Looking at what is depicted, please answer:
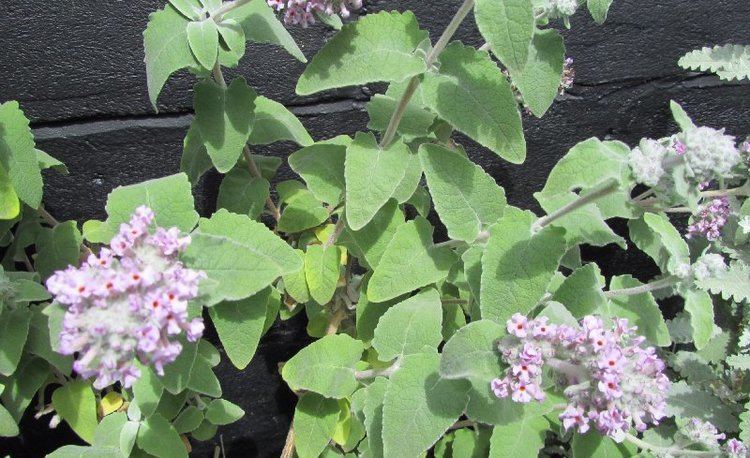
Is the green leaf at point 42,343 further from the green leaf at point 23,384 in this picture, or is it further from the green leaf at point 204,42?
the green leaf at point 204,42

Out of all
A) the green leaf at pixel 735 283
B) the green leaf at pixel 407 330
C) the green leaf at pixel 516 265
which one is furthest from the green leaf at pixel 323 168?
the green leaf at pixel 735 283

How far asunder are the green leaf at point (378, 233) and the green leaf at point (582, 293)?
1.33ft

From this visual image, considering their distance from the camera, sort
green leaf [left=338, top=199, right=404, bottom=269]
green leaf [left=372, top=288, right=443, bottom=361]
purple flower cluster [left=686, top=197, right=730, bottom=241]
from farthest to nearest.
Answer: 1. purple flower cluster [left=686, top=197, right=730, bottom=241]
2. green leaf [left=338, top=199, right=404, bottom=269]
3. green leaf [left=372, top=288, right=443, bottom=361]

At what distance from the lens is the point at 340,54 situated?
1.26 metres

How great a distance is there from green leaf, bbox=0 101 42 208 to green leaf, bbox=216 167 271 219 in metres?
0.43

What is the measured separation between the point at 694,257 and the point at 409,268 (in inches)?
42.6

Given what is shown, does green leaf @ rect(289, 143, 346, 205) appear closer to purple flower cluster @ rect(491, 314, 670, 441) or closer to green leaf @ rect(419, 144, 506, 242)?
green leaf @ rect(419, 144, 506, 242)

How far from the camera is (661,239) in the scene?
5.07 feet

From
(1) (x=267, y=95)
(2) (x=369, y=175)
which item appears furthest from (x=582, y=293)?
(1) (x=267, y=95)

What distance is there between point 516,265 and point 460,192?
0.22 metres

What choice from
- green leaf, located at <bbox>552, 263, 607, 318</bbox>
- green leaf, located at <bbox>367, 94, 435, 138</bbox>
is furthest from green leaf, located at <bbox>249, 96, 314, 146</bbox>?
green leaf, located at <bbox>552, 263, 607, 318</bbox>

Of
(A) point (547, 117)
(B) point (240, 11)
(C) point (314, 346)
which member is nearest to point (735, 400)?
(A) point (547, 117)

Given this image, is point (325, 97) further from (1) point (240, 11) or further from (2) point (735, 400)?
(2) point (735, 400)

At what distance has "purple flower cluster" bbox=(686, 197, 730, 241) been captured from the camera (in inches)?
69.1
